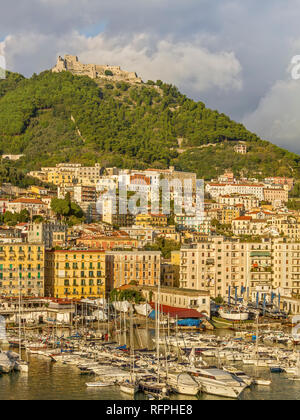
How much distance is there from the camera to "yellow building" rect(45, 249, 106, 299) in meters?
51.3

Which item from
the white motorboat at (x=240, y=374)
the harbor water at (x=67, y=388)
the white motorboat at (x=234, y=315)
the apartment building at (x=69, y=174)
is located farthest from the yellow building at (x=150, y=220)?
the white motorboat at (x=240, y=374)

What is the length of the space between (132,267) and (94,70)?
4105 inches

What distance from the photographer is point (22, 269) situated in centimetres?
5047

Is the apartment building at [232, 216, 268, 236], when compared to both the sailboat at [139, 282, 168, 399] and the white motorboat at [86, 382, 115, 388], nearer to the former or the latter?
the white motorboat at [86, 382, 115, 388]

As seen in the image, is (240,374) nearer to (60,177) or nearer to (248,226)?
(248,226)

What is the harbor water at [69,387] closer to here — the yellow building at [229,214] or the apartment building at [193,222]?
the apartment building at [193,222]

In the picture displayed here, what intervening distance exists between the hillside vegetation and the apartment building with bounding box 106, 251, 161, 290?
51264 millimetres

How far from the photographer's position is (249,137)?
13062cm

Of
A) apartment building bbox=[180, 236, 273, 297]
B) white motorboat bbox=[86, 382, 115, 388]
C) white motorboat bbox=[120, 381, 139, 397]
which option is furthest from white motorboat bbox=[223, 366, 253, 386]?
apartment building bbox=[180, 236, 273, 297]

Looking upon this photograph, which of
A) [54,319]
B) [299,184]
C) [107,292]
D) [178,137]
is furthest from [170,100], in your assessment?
[54,319]
